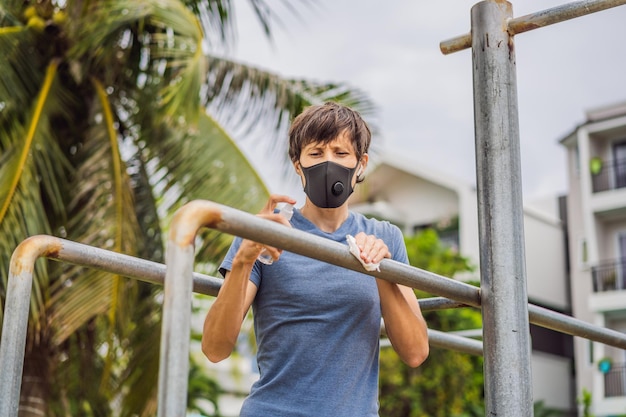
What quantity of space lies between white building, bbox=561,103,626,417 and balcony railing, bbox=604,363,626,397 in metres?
0.02

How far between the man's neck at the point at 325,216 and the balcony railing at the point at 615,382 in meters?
17.4

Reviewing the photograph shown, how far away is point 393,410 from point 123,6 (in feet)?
35.4

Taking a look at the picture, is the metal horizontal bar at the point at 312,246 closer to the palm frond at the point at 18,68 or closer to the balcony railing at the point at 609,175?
the palm frond at the point at 18,68

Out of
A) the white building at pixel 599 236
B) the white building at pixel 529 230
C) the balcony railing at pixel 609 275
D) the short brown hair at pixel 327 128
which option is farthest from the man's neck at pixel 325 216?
the balcony railing at pixel 609 275

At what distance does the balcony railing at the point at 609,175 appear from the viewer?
19375 mm

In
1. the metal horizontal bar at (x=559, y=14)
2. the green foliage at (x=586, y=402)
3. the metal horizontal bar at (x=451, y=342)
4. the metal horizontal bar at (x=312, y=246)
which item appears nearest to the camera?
the metal horizontal bar at (x=312, y=246)

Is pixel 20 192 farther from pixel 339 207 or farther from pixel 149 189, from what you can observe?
pixel 339 207

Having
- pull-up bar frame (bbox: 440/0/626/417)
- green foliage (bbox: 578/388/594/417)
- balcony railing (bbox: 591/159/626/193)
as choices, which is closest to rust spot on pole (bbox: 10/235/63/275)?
pull-up bar frame (bbox: 440/0/626/417)

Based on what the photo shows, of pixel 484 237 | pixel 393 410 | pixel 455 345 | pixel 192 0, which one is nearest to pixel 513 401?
pixel 484 237

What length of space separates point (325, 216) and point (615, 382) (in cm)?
1748

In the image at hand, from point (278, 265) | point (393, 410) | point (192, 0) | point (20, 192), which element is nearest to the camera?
point (278, 265)

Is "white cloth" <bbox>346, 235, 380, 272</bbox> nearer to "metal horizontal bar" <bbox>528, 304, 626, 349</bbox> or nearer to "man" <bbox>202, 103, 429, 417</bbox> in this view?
"man" <bbox>202, 103, 429, 417</bbox>

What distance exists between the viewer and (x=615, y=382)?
18203 mm

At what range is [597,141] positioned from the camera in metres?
19.9
